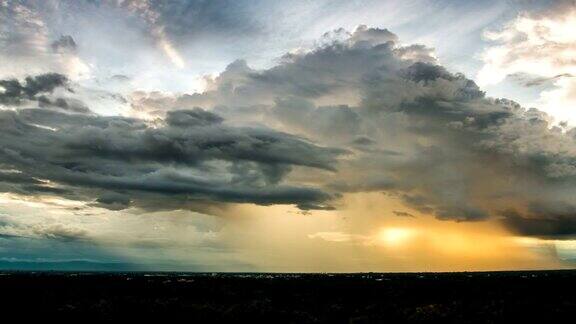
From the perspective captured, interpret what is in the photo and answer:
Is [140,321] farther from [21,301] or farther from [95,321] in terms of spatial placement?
[21,301]

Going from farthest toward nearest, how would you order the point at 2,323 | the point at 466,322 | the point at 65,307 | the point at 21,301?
1. the point at 21,301
2. the point at 65,307
3. the point at 2,323
4. the point at 466,322

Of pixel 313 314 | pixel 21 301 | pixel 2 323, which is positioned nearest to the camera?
pixel 2 323

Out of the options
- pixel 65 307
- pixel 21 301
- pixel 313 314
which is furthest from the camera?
pixel 21 301

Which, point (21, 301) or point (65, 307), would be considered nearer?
point (65, 307)

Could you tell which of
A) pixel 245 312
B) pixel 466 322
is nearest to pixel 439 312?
pixel 466 322

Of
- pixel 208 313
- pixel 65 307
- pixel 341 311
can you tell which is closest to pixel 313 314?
pixel 341 311

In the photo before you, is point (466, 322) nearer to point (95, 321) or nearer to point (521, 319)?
point (521, 319)

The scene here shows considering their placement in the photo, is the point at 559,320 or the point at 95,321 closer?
the point at 559,320

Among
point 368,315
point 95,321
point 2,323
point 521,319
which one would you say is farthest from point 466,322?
point 2,323

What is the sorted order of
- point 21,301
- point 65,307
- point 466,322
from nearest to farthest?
1. point 466,322
2. point 65,307
3. point 21,301
